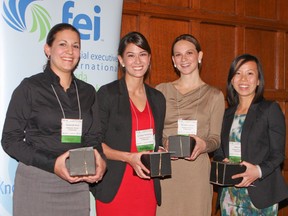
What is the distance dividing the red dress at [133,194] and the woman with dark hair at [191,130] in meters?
0.19

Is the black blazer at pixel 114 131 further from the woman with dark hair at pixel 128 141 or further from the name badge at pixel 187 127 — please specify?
the name badge at pixel 187 127

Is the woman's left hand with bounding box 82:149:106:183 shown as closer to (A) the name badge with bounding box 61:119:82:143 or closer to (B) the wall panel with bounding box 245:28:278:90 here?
(A) the name badge with bounding box 61:119:82:143

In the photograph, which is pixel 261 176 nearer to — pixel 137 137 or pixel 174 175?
pixel 174 175

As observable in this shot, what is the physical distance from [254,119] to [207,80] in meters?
1.45

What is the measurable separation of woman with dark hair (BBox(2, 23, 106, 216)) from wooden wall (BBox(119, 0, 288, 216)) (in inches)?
58.1

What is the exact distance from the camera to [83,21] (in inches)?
118

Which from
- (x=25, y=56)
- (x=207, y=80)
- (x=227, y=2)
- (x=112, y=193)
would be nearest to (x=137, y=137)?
Result: (x=112, y=193)

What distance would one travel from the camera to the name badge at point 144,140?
2.57 m

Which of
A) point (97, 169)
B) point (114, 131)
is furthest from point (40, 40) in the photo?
point (97, 169)

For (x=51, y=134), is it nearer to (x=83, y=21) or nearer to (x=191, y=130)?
(x=191, y=130)

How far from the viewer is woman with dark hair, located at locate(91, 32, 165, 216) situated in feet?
8.45

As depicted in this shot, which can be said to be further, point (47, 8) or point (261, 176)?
point (47, 8)

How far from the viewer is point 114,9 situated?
3.13 meters

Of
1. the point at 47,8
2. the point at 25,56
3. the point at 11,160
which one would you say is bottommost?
the point at 11,160
